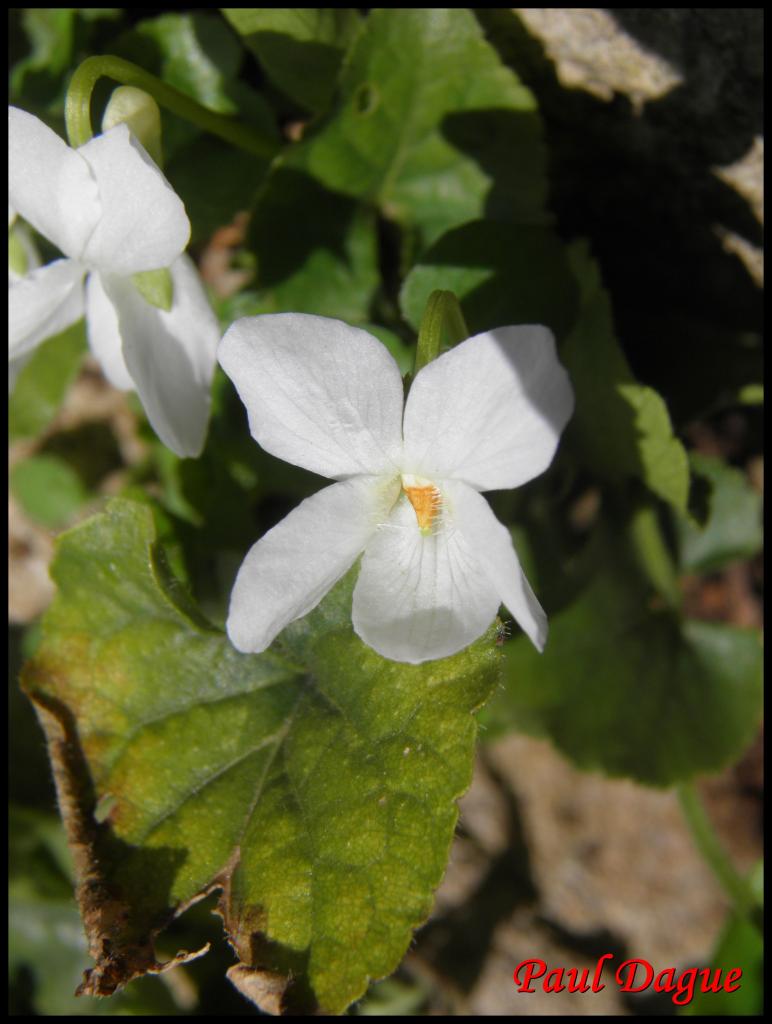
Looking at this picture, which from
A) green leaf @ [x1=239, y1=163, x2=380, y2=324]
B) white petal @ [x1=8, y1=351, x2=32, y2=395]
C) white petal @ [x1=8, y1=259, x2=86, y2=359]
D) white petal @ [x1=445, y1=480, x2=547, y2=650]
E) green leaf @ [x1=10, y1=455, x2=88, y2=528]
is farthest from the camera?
green leaf @ [x1=10, y1=455, x2=88, y2=528]

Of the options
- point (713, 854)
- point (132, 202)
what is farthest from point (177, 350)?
point (713, 854)

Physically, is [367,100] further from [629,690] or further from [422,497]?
[629,690]

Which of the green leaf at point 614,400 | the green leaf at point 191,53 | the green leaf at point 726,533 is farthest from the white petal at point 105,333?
the green leaf at point 726,533

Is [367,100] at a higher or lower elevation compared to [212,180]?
higher

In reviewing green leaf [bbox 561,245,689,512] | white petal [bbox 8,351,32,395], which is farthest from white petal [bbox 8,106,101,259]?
green leaf [bbox 561,245,689,512]

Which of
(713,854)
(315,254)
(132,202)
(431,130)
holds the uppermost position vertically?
(132,202)

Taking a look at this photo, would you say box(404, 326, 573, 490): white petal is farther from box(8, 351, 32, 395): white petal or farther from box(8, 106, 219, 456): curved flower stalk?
box(8, 351, 32, 395): white petal
